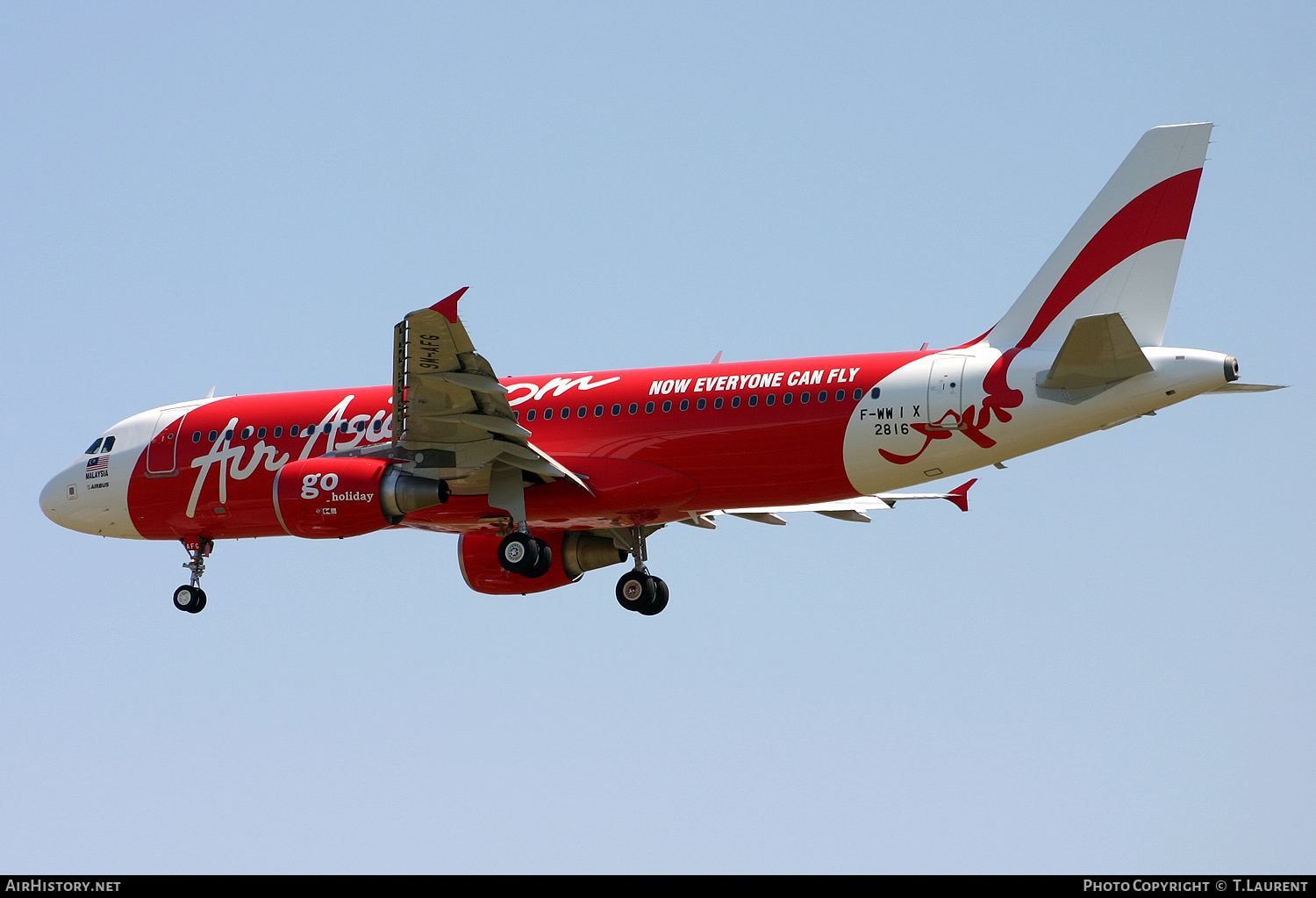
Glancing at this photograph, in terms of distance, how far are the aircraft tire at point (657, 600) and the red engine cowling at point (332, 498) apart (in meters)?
6.26

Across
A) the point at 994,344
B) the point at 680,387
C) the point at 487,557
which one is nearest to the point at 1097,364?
the point at 994,344

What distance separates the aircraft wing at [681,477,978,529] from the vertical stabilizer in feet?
13.3

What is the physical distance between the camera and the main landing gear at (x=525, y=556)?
30.2 meters

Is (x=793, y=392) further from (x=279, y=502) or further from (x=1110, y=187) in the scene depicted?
(x=279, y=502)

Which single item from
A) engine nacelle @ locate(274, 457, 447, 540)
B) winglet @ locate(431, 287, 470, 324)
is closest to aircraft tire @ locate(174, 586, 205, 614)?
engine nacelle @ locate(274, 457, 447, 540)

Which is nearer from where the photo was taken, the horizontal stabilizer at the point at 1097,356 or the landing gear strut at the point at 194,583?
the horizontal stabilizer at the point at 1097,356

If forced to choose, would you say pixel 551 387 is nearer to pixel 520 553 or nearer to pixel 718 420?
pixel 520 553

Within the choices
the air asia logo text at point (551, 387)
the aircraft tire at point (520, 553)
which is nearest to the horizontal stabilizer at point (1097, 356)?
the air asia logo text at point (551, 387)

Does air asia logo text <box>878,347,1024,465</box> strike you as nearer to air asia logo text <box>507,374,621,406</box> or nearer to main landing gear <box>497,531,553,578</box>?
air asia logo text <box>507,374,621,406</box>

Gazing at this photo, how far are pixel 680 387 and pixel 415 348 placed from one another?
16.7 ft

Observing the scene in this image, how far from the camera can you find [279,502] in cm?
3009

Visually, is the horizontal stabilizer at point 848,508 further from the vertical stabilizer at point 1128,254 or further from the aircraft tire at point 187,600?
the aircraft tire at point 187,600

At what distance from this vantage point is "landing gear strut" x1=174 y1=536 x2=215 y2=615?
3391 cm

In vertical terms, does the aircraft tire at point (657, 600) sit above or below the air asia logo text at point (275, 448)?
below
